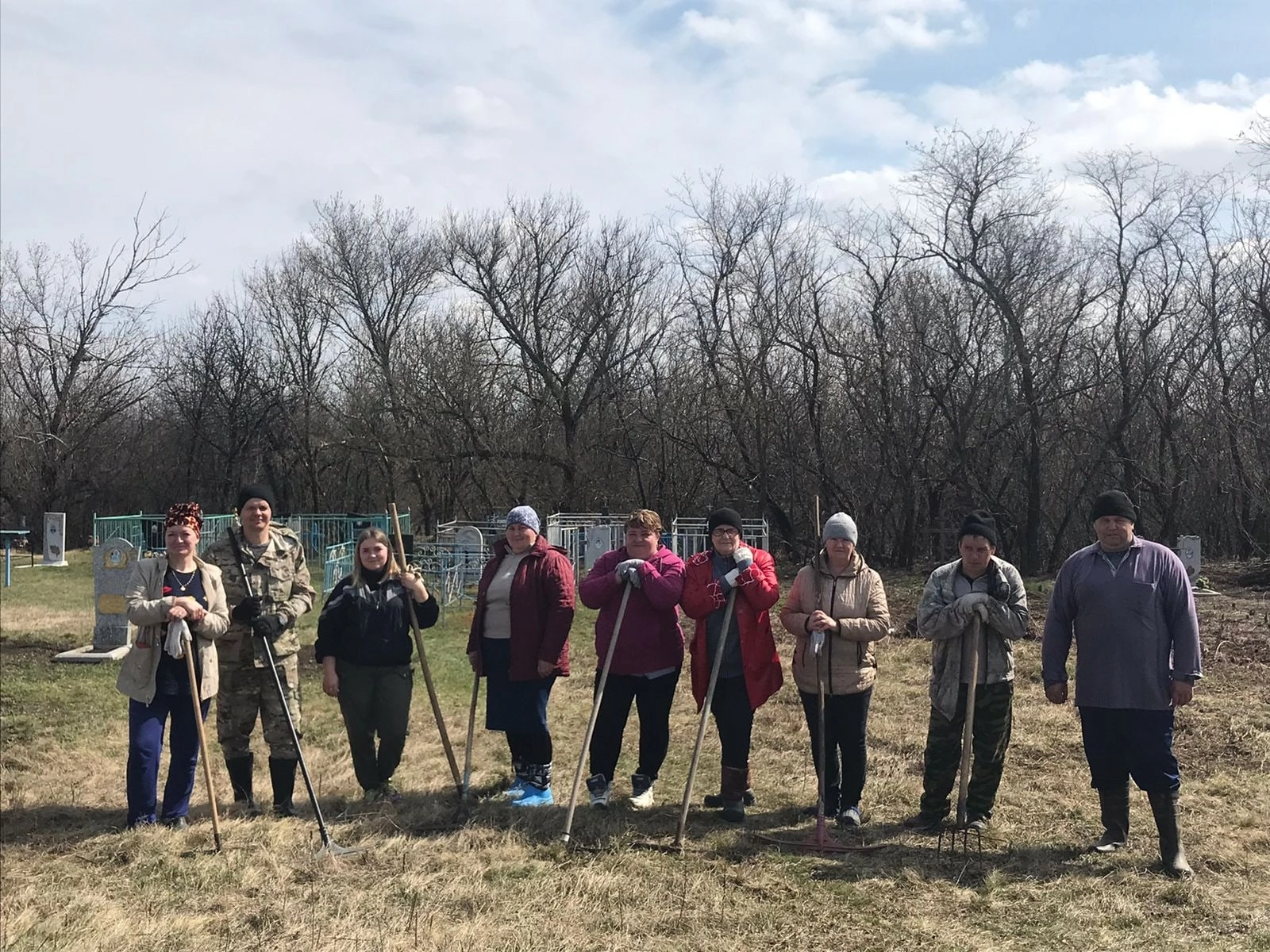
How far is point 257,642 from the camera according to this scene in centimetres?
500

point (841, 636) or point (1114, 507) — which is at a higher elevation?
point (1114, 507)

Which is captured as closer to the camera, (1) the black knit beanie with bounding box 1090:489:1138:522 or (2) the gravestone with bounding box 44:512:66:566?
(1) the black knit beanie with bounding box 1090:489:1138:522

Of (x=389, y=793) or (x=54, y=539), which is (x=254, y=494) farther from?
(x=54, y=539)

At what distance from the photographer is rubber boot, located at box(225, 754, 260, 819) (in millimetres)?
5152

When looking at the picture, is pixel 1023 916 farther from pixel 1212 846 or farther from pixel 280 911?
pixel 280 911

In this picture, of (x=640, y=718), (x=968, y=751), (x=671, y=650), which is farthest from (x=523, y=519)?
(x=968, y=751)

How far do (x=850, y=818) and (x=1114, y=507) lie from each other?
2.06 metres

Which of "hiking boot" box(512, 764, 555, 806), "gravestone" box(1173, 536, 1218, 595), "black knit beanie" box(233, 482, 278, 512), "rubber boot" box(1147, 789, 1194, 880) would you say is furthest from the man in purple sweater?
"gravestone" box(1173, 536, 1218, 595)

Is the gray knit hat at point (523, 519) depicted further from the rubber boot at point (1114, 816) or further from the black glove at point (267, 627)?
the rubber boot at point (1114, 816)

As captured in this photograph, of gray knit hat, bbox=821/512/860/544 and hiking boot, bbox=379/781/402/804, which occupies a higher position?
gray knit hat, bbox=821/512/860/544

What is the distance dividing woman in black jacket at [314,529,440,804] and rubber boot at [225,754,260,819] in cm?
56

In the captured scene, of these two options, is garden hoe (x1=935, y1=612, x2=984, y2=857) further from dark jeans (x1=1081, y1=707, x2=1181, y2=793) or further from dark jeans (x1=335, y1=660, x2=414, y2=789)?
dark jeans (x1=335, y1=660, x2=414, y2=789)

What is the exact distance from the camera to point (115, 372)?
97.8 ft

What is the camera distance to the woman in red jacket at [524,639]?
5.18 m
